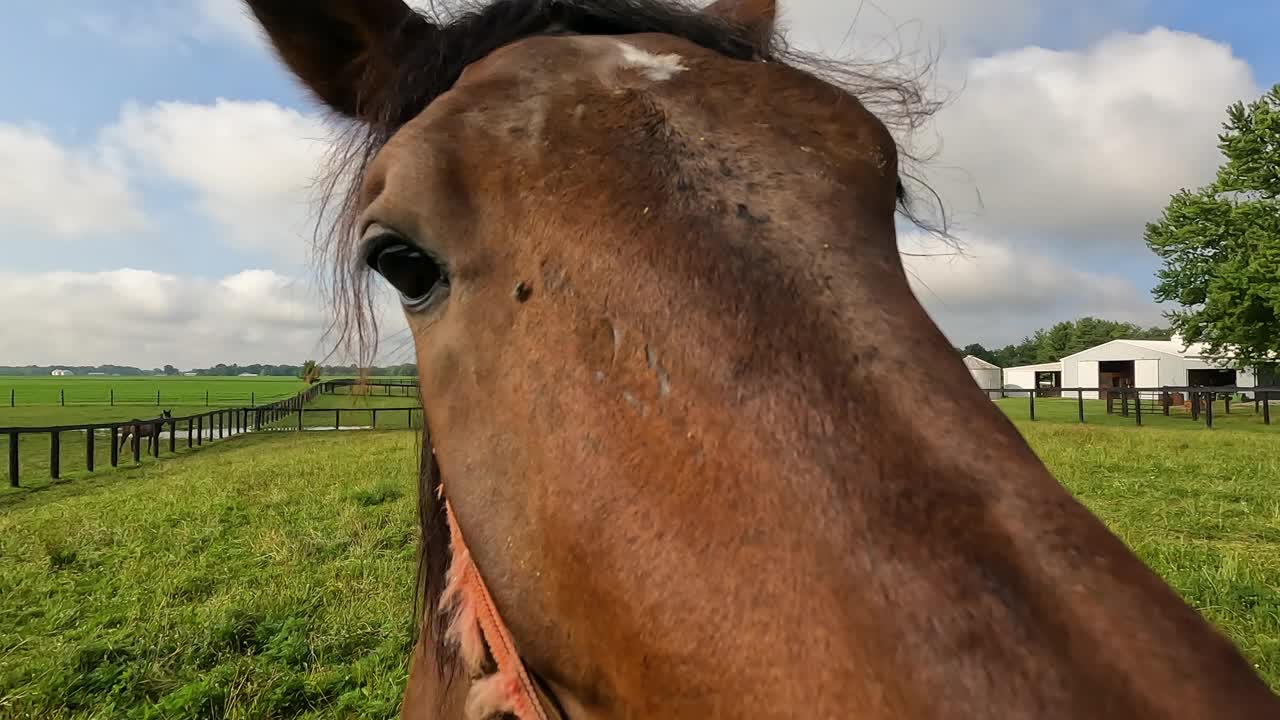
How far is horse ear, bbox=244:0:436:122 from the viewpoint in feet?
7.29

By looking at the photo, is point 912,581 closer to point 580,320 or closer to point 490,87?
point 580,320

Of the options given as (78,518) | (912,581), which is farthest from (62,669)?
(78,518)

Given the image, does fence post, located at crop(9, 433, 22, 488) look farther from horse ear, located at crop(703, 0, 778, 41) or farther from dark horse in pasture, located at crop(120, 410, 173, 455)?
horse ear, located at crop(703, 0, 778, 41)

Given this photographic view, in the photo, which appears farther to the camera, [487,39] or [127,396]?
[127,396]

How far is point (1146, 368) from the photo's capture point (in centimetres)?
5712

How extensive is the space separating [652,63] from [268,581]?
6255mm

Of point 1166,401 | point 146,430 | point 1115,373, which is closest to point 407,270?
point 146,430

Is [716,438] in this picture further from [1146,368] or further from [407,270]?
[1146,368]

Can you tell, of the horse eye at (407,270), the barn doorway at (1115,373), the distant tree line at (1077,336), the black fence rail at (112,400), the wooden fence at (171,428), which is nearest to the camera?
the horse eye at (407,270)

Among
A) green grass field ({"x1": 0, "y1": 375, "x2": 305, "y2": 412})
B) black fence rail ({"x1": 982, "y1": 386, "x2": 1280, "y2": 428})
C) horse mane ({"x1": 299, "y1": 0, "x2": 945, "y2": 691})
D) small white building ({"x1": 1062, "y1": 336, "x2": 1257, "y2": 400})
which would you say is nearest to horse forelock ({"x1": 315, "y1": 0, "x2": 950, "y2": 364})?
horse mane ({"x1": 299, "y1": 0, "x2": 945, "y2": 691})

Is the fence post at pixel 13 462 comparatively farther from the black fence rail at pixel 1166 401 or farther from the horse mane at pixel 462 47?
the black fence rail at pixel 1166 401

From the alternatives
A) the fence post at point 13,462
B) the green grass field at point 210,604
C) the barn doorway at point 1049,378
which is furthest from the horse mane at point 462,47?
the barn doorway at point 1049,378

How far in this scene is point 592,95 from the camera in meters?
1.51

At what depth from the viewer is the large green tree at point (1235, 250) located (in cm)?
2664
